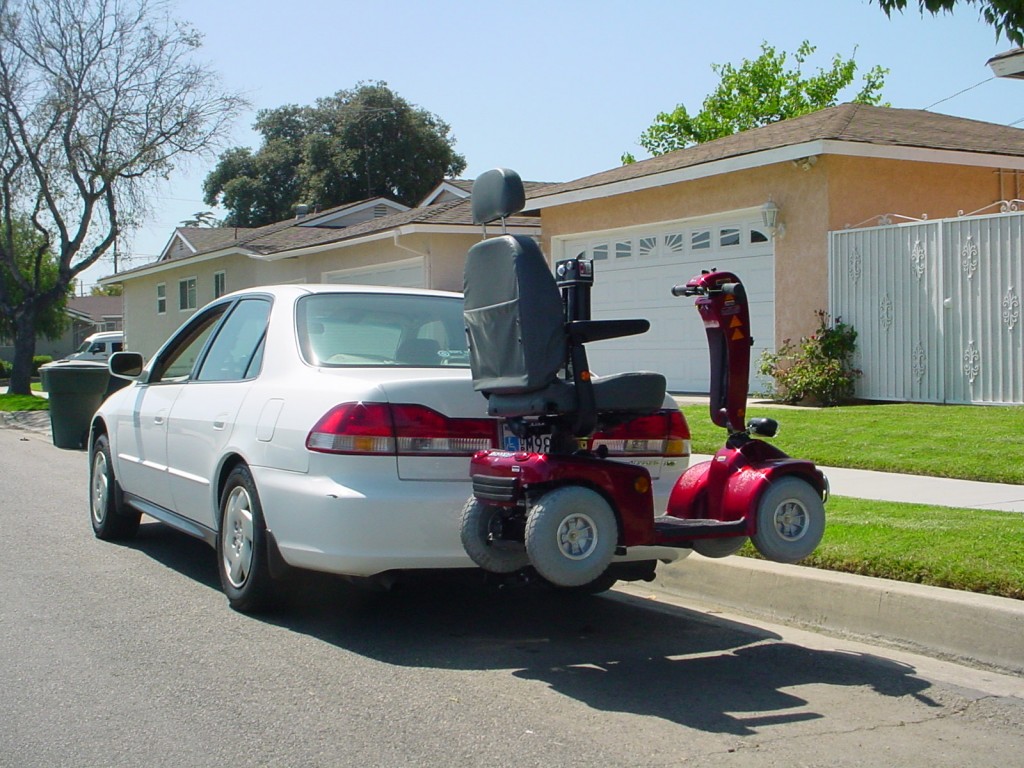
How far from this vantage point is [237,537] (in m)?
5.93

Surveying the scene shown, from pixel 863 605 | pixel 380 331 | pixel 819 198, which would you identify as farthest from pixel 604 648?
pixel 819 198

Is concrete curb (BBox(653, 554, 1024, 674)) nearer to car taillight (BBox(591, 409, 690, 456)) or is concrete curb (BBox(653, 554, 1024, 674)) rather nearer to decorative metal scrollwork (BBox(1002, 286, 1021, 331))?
car taillight (BBox(591, 409, 690, 456))

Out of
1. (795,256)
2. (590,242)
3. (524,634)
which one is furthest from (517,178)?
(590,242)

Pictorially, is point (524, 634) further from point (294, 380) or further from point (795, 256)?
point (795, 256)

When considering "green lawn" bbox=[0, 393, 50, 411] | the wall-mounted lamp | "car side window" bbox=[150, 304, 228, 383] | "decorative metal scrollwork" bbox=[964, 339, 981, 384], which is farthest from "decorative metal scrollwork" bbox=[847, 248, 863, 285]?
"green lawn" bbox=[0, 393, 50, 411]

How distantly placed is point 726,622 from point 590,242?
14075 mm

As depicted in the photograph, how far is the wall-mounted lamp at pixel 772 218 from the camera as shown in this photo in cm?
1584

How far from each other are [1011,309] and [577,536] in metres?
9.89

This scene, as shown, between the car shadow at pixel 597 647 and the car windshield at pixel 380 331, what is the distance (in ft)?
3.66

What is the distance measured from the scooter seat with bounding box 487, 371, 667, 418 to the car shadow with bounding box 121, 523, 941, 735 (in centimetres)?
86

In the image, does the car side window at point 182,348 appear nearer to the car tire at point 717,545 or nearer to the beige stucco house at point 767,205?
the car tire at point 717,545

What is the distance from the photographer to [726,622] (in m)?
6.03

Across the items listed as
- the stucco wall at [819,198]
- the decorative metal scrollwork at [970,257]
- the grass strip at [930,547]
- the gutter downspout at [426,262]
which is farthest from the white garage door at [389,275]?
the grass strip at [930,547]

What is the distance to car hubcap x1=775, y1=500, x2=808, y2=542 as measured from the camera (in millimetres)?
5129
